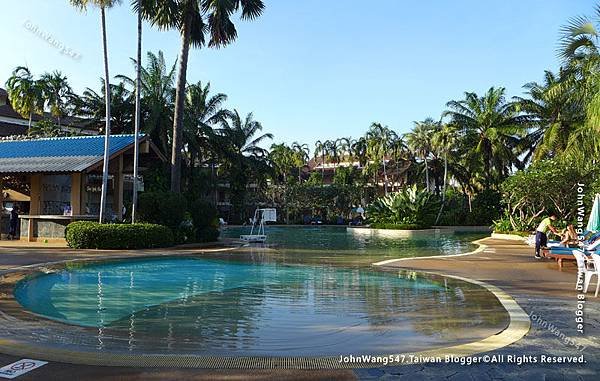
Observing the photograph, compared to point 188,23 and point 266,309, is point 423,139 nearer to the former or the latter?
point 188,23

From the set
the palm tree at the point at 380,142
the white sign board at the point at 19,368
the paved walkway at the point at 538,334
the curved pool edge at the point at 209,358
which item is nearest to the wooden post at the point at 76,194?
the paved walkway at the point at 538,334

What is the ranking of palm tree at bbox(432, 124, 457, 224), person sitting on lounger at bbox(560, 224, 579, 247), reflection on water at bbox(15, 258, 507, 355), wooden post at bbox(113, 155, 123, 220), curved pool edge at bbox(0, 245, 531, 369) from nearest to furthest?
curved pool edge at bbox(0, 245, 531, 369)
reflection on water at bbox(15, 258, 507, 355)
person sitting on lounger at bbox(560, 224, 579, 247)
wooden post at bbox(113, 155, 123, 220)
palm tree at bbox(432, 124, 457, 224)

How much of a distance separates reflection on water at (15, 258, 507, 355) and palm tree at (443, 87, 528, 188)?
3694 cm

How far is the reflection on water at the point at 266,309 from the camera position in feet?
23.6

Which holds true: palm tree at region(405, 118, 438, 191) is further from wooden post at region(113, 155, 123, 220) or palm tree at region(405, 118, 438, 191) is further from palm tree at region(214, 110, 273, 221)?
wooden post at region(113, 155, 123, 220)

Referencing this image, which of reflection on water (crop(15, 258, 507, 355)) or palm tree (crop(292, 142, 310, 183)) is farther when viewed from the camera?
palm tree (crop(292, 142, 310, 183))

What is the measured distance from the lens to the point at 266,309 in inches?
385

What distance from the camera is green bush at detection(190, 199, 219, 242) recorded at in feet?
86.4

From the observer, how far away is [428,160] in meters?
59.0

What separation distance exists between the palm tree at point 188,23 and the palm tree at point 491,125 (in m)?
29.7

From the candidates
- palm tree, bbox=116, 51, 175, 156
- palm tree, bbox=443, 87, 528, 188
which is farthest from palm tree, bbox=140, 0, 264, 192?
palm tree, bbox=443, 87, 528, 188

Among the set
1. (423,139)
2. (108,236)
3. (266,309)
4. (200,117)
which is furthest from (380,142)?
(266,309)

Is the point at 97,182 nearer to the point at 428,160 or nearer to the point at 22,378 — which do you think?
the point at 22,378

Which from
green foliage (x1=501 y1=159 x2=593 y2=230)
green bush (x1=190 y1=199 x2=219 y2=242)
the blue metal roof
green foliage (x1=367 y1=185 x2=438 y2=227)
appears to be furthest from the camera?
green foliage (x1=367 y1=185 x2=438 y2=227)
